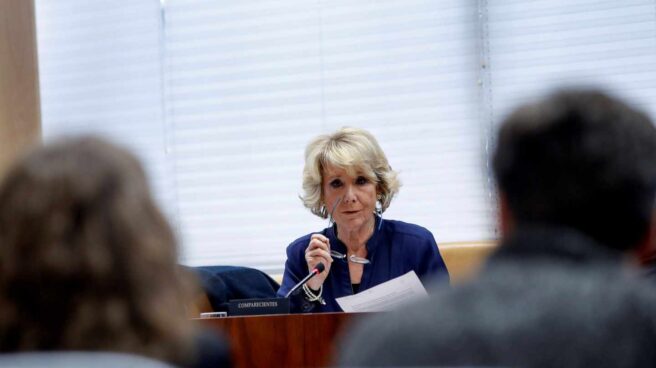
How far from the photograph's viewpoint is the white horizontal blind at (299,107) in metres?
4.07

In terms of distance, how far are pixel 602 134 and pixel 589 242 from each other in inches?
5.2

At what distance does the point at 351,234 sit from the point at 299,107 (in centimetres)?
119

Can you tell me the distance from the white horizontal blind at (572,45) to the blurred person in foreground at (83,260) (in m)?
3.07

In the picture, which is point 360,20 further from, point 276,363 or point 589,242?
point 589,242

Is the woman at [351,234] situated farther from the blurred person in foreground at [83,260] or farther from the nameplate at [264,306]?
the blurred person in foreground at [83,260]

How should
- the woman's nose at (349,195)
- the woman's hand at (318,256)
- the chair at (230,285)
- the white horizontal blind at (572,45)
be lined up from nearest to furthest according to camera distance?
the woman's hand at (318,256)
the chair at (230,285)
the woman's nose at (349,195)
the white horizontal blind at (572,45)

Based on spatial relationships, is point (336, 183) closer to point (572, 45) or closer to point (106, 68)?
point (572, 45)

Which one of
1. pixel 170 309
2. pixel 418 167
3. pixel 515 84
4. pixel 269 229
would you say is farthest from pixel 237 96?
pixel 170 309

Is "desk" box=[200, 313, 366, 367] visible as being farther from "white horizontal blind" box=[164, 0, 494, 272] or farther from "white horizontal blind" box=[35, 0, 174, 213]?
"white horizontal blind" box=[35, 0, 174, 213]

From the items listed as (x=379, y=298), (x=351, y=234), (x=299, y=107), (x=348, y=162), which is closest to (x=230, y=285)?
(x=351, y=234)

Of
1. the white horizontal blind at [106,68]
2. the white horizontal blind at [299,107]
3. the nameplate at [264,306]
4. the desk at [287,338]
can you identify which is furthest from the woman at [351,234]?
the white horizontal blind at [106,68]

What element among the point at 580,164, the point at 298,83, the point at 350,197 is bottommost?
the point at 350,197

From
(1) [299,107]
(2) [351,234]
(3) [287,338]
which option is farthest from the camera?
(1) [299,107]

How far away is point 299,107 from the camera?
14.2 ft
